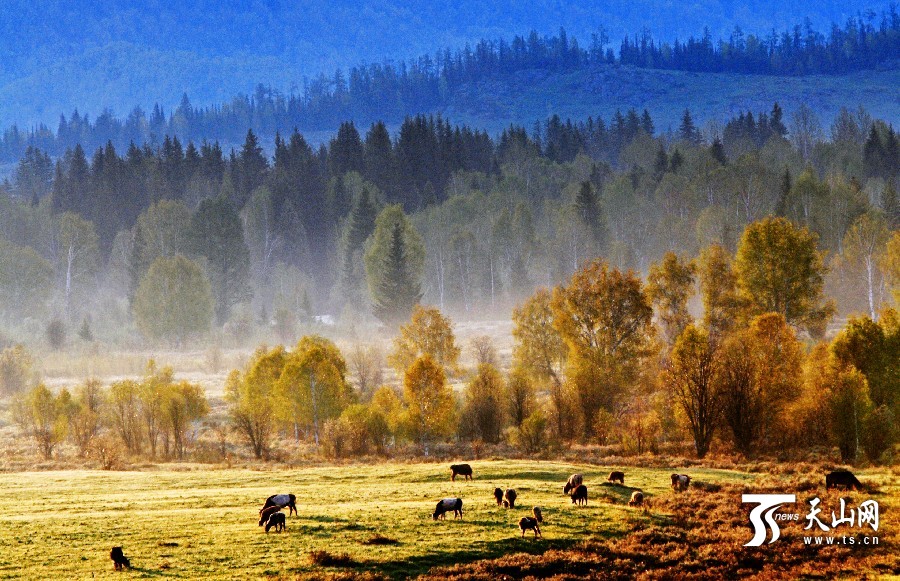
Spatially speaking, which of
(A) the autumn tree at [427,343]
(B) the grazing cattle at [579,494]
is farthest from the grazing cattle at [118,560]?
(A) the autumn tree at [427,343]

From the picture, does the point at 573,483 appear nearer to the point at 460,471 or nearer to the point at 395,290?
the point at 460,471

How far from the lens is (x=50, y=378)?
4097 inches

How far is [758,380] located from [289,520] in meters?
41.8

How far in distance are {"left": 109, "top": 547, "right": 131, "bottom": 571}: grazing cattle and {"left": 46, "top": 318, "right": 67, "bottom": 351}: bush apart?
105150 millimetres

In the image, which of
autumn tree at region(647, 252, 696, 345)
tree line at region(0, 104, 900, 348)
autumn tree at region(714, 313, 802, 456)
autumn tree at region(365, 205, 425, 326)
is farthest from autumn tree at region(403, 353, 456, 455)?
tree line at region(0, 104, 900, 348)

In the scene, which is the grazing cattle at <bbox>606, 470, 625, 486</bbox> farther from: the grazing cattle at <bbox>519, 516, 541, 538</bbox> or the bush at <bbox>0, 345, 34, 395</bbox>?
the bush at <bbox>0, 345, 34, 395</bbox>

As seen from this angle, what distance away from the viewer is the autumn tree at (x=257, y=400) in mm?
66000

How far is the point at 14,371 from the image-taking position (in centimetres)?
9419

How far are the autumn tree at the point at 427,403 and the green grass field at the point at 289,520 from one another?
19930 millimetres

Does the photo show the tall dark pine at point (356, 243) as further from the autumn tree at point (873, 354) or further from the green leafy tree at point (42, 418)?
the autumn tree at point (873, 354)

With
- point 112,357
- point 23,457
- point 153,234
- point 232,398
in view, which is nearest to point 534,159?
Result: point 153,234

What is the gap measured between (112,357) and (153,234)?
4596 cm

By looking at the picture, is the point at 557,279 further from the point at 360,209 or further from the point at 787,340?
the point at 787,340

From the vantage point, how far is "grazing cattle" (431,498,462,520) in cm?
3203
